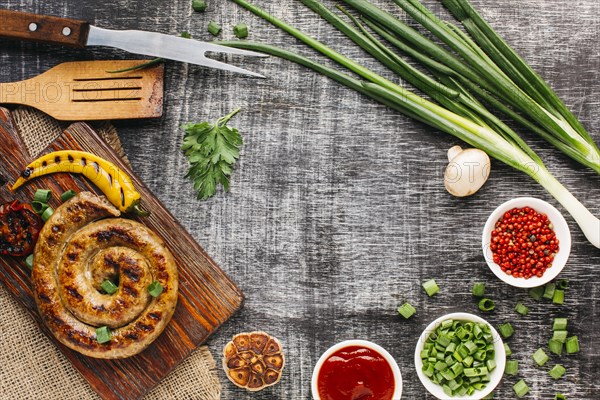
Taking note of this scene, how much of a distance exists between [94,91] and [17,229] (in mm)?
797

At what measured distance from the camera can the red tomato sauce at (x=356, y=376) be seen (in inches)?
119

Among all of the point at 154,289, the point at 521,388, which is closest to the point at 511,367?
the point at 521,388

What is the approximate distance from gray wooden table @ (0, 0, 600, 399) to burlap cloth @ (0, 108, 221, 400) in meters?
0.14

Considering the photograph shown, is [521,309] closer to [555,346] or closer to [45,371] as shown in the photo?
[555,346]

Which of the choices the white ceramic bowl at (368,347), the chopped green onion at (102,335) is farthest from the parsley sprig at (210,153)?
the white ceramic bowl at (368,347)

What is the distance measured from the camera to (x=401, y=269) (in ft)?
10.6

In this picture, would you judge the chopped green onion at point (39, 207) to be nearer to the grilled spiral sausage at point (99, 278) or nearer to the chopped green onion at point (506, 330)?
the grilled spiral sausage at point (99, 278)

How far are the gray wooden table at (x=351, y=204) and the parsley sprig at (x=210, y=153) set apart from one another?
0.06 meters

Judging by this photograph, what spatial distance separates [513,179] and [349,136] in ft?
2.86

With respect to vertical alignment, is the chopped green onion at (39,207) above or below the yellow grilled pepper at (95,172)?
below

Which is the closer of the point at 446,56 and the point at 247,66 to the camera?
the point at 446,56

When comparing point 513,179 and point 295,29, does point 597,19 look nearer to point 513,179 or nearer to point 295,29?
point 513,179

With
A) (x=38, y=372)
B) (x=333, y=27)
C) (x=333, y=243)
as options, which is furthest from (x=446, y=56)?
(x=38, y=372)

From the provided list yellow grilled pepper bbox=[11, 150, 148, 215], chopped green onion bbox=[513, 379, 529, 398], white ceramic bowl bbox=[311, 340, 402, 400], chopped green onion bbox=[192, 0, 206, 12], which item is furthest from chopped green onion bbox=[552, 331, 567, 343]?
chopped green onion bbox=[192, 0, 206, 12]
